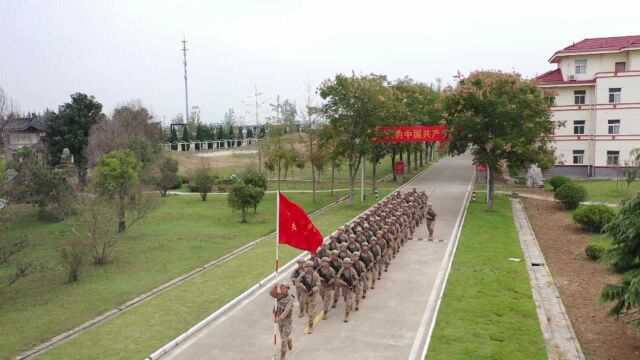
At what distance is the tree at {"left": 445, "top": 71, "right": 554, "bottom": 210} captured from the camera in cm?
2594

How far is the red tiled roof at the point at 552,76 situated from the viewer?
42.5 m

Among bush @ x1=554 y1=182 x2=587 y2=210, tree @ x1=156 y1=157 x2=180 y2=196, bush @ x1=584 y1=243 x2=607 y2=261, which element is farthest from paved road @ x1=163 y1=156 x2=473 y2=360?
tree @ x1=156 y1=157 x2=180 y2=196

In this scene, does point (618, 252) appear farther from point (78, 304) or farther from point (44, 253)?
point (44, 253)

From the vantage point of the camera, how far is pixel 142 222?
2780cm

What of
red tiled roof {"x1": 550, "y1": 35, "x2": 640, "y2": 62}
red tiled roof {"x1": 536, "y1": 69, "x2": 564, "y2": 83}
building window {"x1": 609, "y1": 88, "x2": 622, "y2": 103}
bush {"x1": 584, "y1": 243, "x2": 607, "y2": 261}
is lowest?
bush {"x1": 584, "y1": 243, "x2": 607, "y2": 261}

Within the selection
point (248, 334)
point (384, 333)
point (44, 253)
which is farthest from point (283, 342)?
point (44, 253)

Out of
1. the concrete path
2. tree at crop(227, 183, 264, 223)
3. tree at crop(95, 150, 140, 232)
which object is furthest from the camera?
tree at crop(227, 183, 264, 223)

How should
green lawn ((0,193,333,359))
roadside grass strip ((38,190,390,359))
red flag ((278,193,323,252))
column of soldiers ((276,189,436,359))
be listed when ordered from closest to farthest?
roadside grass strip ((38,190,390,359)), red flag ((278,193,323,252)), column of soldiers ((276,189,436,359)), green lawn ((0,193,333,359))

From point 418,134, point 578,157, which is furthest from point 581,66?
point 418,134

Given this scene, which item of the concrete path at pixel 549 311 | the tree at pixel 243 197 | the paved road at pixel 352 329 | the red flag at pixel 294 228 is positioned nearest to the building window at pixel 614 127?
the concrete path at pixel 549 311

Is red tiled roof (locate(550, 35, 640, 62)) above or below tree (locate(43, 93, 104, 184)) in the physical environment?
above

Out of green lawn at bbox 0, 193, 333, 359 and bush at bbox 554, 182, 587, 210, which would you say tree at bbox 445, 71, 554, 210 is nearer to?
bush at bbox 554, 182, 587, 210

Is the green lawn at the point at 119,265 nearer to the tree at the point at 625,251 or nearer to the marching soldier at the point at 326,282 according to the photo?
the marching soldier at the point at 326,282

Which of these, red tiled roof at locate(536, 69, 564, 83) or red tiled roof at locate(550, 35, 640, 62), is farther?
red tiled roof at locate(536, 69, 564, 83)
